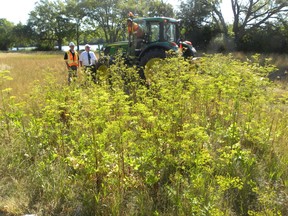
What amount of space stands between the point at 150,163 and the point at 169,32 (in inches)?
251

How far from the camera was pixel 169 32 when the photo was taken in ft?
26.8

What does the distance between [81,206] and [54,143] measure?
120cm

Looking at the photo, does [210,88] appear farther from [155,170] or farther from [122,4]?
[122,4]

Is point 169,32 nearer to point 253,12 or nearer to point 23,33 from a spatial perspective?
point 253,12

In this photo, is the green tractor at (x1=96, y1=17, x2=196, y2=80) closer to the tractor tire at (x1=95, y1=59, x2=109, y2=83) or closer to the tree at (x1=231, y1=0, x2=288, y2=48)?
the tractor tire at (x1=95, y1=59, x2=109, y2=83)

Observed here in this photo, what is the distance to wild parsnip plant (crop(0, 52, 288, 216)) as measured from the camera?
2.45 m

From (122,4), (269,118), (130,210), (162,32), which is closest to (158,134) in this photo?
(130,210)

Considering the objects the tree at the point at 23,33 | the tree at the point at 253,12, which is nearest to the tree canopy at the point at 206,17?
the tree at the point at 253,12

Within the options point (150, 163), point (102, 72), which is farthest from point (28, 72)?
point (150, 163)

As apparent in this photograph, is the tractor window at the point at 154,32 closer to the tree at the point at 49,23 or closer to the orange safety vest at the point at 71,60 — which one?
the orange safety vest at the point at 71,60

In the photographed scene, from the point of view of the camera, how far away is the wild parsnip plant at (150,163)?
2449mm

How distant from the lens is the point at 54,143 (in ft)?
11.6

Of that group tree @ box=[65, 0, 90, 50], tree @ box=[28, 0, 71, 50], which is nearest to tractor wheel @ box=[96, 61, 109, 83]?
tree @ box=[65, 0, 90, 50]

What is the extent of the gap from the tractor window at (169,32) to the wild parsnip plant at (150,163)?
4.68 m
